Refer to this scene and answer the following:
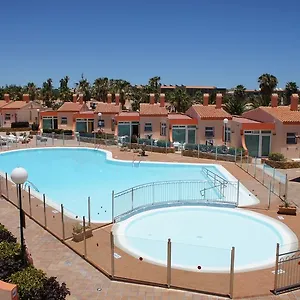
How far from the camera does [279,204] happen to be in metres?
16.3

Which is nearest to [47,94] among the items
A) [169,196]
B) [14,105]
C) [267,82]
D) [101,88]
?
[101,88]

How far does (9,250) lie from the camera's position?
8852 mm

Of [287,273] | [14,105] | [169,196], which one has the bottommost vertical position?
[169,196]

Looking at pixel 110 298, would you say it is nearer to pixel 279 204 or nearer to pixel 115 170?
pixel 279 204

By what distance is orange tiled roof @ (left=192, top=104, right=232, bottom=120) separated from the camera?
105ft

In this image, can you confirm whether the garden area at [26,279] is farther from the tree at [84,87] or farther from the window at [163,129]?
the tree at [84,87]

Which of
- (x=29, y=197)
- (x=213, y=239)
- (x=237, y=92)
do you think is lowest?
(x=213, y=239)

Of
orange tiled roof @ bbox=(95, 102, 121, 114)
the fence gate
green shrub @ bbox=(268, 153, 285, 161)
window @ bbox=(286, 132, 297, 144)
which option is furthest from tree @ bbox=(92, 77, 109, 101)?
the fence gate

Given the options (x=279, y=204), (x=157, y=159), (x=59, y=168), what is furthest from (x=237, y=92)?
(x=279, y=204)

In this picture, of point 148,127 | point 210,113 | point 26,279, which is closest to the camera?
point 26,279

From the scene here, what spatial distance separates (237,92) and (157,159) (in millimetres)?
32466

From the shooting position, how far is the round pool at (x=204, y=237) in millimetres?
9336

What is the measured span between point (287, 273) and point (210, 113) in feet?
81.0

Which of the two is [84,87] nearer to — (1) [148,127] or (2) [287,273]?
(1) [148,127]
